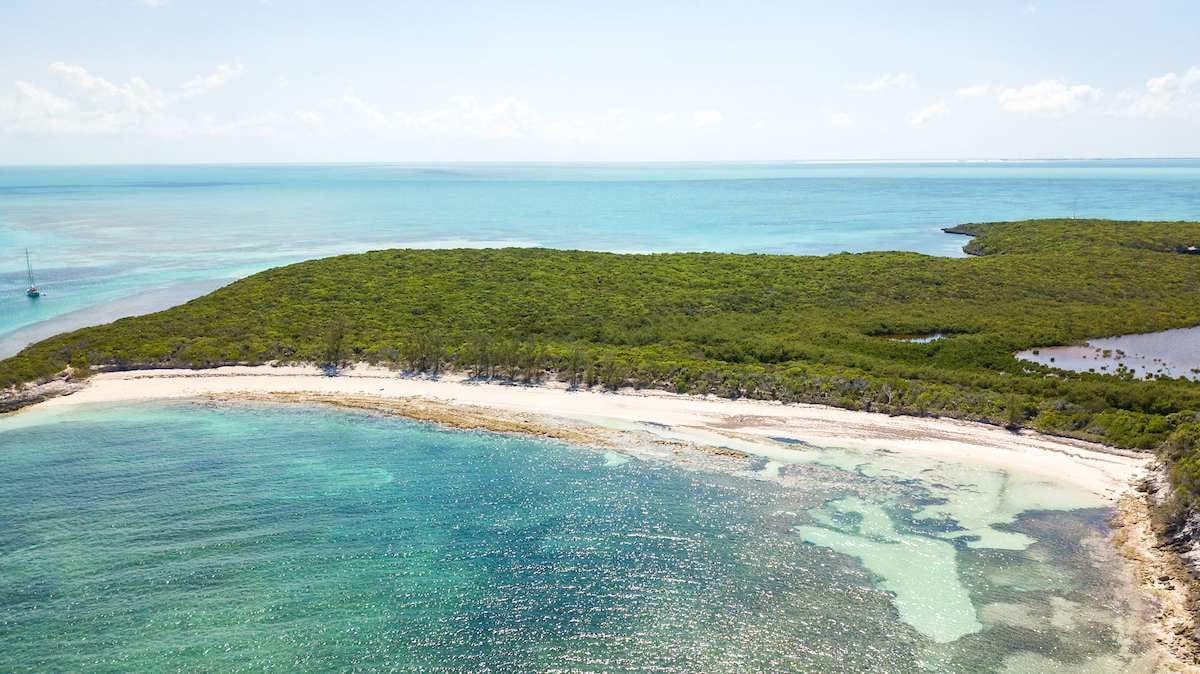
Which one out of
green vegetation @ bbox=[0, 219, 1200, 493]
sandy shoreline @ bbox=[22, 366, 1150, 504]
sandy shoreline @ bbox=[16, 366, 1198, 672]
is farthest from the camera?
green vegetation @ bbox=[0, 219, 1200, 493]

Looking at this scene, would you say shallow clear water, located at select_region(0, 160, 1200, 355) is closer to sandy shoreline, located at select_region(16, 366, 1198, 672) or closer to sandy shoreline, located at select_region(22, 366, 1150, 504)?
sandy shoreline, located at select_region(22, 366, 1150, 504)

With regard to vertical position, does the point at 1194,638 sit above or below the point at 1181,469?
below

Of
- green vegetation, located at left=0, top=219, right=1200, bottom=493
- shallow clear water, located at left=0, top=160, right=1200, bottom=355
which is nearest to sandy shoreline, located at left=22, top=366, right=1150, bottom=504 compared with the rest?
green vegetation, located at left=0, top=219, right=1200, bottom=493

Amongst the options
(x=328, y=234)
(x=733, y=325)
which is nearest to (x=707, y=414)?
(x=733, y=325)

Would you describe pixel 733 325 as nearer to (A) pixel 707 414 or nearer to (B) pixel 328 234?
(A) pixel 707 414

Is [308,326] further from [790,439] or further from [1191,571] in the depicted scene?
[1191,571]

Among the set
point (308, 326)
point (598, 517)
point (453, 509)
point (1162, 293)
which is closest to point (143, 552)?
point (453, 509)
